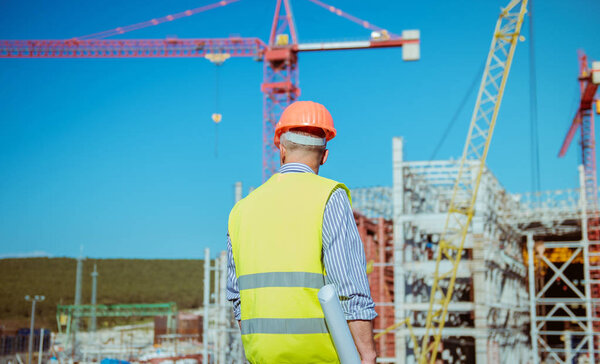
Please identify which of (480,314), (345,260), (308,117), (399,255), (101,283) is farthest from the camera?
(101,283)

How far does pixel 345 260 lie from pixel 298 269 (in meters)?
0.15

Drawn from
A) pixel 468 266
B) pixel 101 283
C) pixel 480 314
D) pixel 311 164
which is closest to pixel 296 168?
pixel 311 164

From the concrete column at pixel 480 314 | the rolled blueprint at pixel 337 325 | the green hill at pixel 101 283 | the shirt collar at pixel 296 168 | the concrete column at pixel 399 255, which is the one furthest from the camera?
the green hill at pixel 101 283

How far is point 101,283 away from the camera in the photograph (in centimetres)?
11525

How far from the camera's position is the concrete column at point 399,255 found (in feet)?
92.1

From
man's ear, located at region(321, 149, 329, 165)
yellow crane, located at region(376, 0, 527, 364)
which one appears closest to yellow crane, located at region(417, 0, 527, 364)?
yellow crane, located at region(376, 0, 527, 364)

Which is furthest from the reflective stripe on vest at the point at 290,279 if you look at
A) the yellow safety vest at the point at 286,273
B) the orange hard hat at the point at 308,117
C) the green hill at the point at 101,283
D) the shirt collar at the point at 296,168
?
the green hill at the point at 101,283

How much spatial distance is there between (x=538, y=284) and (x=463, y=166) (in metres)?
16.0

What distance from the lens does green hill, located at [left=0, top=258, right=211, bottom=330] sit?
3605 inches

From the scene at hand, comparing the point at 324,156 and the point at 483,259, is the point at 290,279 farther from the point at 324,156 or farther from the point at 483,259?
the point at 483,259

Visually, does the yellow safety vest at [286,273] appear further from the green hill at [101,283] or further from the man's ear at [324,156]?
the green hill at [101,283]

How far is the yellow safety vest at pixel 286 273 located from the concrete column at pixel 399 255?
2623 cm

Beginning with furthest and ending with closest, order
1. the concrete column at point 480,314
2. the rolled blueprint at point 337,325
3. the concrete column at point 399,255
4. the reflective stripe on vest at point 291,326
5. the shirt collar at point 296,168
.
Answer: the concrete column at point 399,255
the concrete column at point 480,314
the shirt collar at point 296,168
the reflective stripe on vest at point 291,326
the rolled blueprint at point 337,325

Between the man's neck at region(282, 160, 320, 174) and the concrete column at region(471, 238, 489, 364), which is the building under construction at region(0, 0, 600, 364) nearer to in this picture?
the concrete column at region(471, 238, 489, 364)
